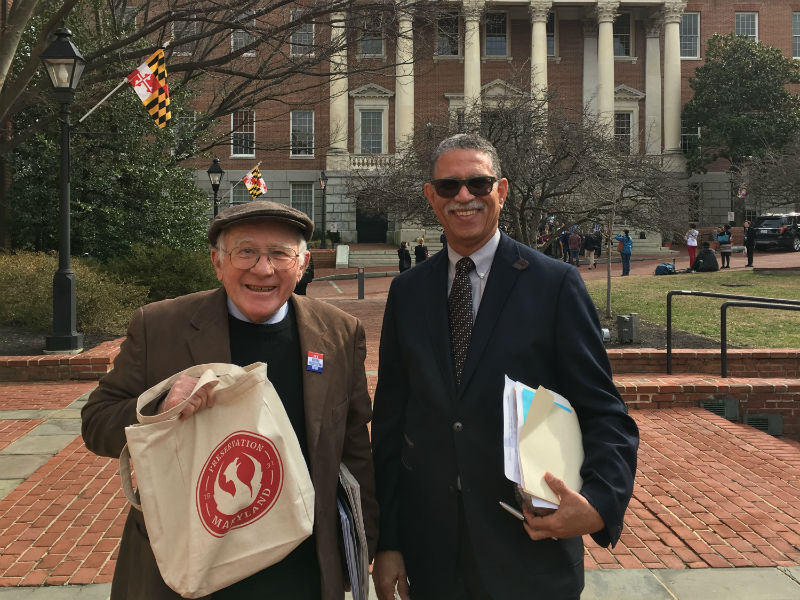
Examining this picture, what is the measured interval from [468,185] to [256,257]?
0.76 m

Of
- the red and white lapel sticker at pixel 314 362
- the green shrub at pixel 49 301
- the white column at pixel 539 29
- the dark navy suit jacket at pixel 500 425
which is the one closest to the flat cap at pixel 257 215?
the red and white lapel sticker at pixel 314 362

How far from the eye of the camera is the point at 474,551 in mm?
2357

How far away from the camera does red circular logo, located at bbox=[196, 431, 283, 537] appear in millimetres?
2039

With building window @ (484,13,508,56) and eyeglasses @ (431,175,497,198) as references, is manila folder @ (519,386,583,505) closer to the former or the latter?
eyeglasses @ (431,175,497,198)

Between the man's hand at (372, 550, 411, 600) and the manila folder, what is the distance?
2.37ft

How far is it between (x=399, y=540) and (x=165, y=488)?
95 centimetres

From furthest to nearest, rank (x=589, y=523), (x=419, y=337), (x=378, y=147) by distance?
(x=378, y=147) < (x=419, y=337) < (x=589, y=523)

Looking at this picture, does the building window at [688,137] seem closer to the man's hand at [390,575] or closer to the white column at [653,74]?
the white column at [653,74]

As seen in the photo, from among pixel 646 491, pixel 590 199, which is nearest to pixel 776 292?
pixel 590 199

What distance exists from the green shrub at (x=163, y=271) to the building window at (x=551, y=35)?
36.7 meters

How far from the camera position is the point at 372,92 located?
149ft

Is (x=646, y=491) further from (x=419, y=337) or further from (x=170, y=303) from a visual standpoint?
(x=170, y=303)

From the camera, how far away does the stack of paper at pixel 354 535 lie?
2418 millimetres

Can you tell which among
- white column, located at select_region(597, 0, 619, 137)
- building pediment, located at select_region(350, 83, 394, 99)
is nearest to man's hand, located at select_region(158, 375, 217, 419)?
building pediment, located at select_region(350, 83, 394, 99)
